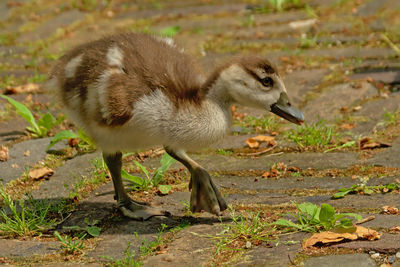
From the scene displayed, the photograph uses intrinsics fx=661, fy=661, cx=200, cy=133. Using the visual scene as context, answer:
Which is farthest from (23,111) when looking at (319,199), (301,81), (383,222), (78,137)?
(383,222)

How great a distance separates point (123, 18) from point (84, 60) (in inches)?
222

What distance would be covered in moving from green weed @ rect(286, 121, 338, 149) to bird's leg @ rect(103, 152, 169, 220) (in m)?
1.66

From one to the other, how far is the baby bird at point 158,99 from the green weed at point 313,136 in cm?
117

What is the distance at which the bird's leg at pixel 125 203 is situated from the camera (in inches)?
172

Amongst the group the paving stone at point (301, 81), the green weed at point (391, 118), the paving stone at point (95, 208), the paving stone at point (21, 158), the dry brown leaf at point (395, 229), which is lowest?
the paving stone at point (95, 208)

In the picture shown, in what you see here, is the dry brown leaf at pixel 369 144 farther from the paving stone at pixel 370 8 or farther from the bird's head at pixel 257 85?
the paving stone at pixel 370 8

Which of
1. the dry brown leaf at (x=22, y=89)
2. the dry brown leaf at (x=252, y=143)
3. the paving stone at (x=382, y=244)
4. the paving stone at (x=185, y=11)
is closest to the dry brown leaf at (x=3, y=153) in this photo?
the dry brown leaf at (x=22, y=89)

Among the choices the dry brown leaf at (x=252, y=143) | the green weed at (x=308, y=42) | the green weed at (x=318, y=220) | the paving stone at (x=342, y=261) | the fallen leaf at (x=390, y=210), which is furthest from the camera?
Result: the green weed at (x=308, y=42)

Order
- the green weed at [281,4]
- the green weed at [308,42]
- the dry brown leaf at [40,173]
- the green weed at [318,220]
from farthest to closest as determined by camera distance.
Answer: the green weed at [281,4]
the green weed at [308,42]
the dry brown leaf at [40,173]
the green weed at [318,220]

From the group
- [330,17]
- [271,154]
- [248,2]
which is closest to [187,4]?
[248,2]

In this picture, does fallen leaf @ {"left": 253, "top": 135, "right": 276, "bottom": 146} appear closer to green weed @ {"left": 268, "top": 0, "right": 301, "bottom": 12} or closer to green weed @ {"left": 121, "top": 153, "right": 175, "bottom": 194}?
green weed @ {"left": 121, "top": 153, "right": 175, "bottom": 194}

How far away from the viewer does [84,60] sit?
4.40 meters

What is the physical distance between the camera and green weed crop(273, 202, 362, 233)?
371 centimetres

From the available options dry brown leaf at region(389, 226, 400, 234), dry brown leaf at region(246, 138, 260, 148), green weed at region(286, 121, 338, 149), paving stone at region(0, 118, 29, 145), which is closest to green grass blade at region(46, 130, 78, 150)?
paving stone at region(0, 118, 29, 145)
